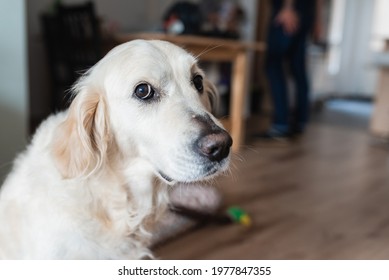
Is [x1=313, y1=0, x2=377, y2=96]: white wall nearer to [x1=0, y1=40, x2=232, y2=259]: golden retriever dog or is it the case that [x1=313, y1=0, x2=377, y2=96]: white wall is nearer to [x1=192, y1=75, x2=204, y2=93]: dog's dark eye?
[x1=192, y1=75, x2=204, y2=93]: dog's dark eye

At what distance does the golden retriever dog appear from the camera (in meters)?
0.96

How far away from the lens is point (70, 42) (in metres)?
2.79

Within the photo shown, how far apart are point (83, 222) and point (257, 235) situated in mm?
990

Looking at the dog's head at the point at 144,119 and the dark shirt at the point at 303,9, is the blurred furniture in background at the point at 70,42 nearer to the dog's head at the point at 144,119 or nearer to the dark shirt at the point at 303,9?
the dog's head at the point at 144,119

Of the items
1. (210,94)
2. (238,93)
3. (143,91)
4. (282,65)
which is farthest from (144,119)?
(282,65)

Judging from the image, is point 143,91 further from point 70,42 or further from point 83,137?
point 70,42

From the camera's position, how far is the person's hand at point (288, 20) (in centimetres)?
345

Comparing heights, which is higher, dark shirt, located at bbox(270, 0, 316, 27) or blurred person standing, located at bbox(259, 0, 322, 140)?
dark shirt, located at bbox(270, 0, 316, 27)

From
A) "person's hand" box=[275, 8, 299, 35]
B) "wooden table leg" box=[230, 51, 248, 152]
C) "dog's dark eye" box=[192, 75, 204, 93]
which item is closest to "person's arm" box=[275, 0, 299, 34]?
"person's hand" box=[275, 8, 299, 35]

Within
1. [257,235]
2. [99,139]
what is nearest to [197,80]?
[99,139]

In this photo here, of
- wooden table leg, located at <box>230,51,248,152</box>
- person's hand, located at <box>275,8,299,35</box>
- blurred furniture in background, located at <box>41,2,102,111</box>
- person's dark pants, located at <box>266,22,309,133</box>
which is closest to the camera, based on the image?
blurred furniture in background, located at <box>41,2,102,111</box>

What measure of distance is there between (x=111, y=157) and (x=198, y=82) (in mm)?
289

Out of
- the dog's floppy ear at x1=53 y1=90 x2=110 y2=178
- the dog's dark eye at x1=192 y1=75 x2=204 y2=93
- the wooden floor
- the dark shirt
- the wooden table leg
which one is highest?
the dark shirt

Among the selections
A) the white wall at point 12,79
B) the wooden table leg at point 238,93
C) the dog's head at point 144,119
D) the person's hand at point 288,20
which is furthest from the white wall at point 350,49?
A: the dog's head at point 144,119
